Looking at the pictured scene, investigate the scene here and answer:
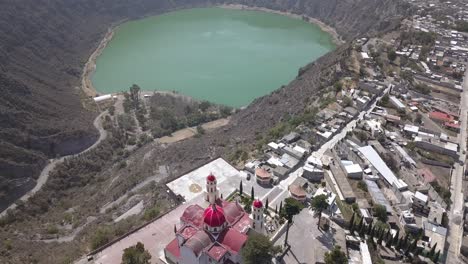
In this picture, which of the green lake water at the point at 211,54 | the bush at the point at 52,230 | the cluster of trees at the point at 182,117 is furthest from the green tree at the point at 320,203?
the green lake water at the point at 211,54

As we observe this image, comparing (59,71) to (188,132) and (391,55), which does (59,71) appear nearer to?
(188,132)

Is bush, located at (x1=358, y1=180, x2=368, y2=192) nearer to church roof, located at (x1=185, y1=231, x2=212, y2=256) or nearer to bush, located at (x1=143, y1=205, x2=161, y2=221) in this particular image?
church roof, located at (x1=185, y1=231, x2=212, y2=256)

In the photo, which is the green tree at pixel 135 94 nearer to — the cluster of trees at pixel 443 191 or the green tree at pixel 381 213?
the green tree at pixel 381 213

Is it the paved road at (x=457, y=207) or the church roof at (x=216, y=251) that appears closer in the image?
the church roof at (x=216, y=251)

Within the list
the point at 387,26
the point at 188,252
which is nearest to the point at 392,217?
the point at 188,252

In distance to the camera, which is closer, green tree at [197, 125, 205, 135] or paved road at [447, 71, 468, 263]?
paved road at [447, 71, 468, 263]

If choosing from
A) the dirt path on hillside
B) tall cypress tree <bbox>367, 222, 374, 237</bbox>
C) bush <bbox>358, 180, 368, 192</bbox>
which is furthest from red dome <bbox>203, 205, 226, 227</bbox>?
the dirt path on hillside
